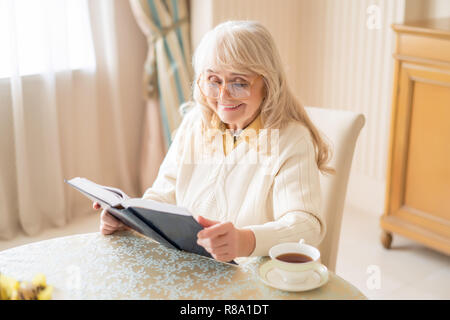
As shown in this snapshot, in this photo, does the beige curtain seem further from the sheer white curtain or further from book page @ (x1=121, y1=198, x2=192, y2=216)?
book page @ (x1=121, y1=198, x2=192, y2=216)

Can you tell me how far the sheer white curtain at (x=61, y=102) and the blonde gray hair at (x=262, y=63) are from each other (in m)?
1.53

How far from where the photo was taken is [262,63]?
149cm

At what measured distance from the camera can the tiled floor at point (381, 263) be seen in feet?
8.23

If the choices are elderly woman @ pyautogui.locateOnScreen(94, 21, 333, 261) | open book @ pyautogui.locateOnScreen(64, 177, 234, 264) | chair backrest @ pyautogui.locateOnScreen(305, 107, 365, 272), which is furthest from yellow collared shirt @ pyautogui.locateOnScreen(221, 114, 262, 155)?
open book @ pyautogui.locateOnScreen(64, 177, 234, 264)

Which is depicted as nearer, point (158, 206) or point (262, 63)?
point (158, 206)

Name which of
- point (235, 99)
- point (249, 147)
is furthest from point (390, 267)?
point (235, 99)

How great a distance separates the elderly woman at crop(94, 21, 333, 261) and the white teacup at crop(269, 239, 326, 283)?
5.9 inches

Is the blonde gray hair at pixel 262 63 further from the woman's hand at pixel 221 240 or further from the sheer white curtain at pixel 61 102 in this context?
the sheer white curtain at pixel 61 102

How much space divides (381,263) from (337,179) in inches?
51.3

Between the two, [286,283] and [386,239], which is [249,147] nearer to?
[286,283]

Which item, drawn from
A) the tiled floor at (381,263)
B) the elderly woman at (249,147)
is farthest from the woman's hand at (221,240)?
the tiled floor at (381,263)

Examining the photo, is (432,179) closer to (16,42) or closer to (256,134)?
(256,134)

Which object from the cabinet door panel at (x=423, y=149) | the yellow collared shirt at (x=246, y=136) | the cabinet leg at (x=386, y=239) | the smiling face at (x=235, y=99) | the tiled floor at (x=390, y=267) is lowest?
the tiled floor at (x=390, y=267)

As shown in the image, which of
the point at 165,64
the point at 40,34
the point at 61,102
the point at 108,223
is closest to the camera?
the point at 108,223
